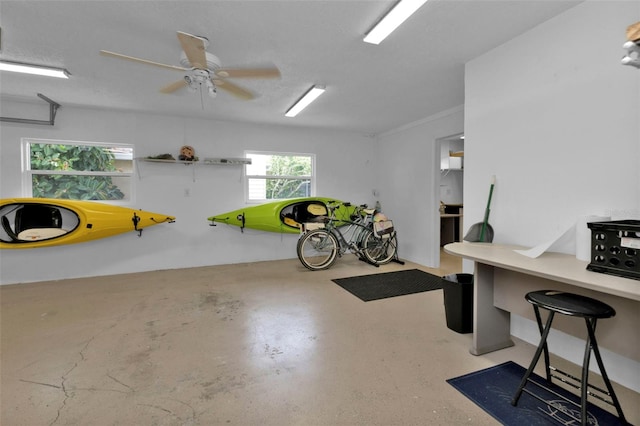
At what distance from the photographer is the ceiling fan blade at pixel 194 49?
199 centimetres

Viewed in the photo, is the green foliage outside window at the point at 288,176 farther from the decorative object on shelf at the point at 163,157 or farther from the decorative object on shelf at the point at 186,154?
the decorative object on shelf at the point at 163,157

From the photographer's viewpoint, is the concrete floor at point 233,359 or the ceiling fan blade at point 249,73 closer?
the concrete floor at point 233,359

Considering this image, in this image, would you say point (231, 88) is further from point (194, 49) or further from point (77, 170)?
point (77, 170)

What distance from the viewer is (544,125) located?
227 cm

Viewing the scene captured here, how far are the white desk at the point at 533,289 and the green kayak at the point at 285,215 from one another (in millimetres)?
2940

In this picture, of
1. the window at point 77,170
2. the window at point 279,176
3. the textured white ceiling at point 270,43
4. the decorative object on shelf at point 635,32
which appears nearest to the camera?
the decorative object on shelf at point 635,32

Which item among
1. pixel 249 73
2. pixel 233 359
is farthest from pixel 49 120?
pixel 233 359

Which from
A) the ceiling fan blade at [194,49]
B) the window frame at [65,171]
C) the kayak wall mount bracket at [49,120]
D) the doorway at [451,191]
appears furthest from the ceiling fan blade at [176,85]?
the doorway at [451,191]

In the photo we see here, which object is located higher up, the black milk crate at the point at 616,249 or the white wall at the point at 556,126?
the white wall at the point at 556,126

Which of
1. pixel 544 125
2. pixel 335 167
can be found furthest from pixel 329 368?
pixel 335 167

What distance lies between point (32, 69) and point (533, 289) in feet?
16.3

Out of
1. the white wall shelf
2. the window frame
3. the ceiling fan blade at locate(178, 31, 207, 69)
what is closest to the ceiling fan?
the ceiling fan blade at locate(178, 31, 207, 69)

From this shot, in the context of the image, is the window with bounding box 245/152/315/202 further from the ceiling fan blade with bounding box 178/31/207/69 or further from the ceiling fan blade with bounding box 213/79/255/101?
the ceiling fan blade with bounding box 178/31/207/69

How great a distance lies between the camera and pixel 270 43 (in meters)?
2.57
